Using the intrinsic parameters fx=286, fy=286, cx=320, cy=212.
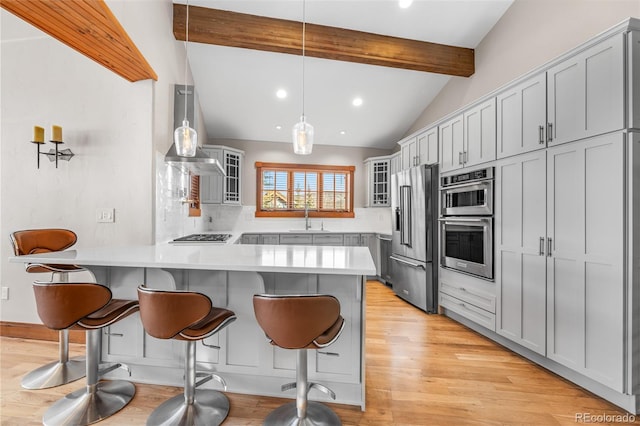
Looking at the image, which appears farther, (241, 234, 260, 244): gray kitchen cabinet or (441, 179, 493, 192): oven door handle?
(241, 234, 260, 244): gray kitchen cabinet

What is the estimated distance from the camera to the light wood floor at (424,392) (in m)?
1.74

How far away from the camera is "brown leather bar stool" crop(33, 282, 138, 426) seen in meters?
1.56

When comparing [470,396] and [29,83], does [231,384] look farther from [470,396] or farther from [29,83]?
[29,83]

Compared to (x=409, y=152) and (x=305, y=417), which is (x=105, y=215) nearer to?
(x=305, y=417)

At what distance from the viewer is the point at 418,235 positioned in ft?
12.2

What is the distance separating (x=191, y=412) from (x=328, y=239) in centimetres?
362

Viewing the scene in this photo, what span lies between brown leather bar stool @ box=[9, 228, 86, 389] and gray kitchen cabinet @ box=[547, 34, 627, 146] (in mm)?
3644

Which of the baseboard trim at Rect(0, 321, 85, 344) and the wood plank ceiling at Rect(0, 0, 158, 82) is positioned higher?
the wood plank ceiling at Rect(0, 0, 158, 82)

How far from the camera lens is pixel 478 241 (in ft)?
9.56

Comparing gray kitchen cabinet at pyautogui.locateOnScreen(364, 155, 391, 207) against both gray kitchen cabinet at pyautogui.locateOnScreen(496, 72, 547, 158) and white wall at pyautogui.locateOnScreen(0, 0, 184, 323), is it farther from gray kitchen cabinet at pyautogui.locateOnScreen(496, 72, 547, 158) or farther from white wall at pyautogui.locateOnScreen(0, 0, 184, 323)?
white wall at pyautogui.locateOnScreen(0, 0, 184, 323)

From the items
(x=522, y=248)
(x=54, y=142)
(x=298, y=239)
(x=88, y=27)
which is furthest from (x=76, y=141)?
(x=522, y=248)

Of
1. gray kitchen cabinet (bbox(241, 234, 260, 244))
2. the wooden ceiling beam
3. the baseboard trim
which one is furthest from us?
gray kitchen cabinet (bbox(241, 234, 260, 244))

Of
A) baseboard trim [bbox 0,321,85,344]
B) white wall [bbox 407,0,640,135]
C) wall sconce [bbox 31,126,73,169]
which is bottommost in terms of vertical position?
baseboard trim [bbox 0,321,85,344]

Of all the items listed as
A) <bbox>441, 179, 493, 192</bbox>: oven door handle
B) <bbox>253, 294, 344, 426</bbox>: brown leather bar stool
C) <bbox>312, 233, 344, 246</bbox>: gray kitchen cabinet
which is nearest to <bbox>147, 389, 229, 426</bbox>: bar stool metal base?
<bbox>253, 294, 344, 426</bbox>: brown leather bar stool
